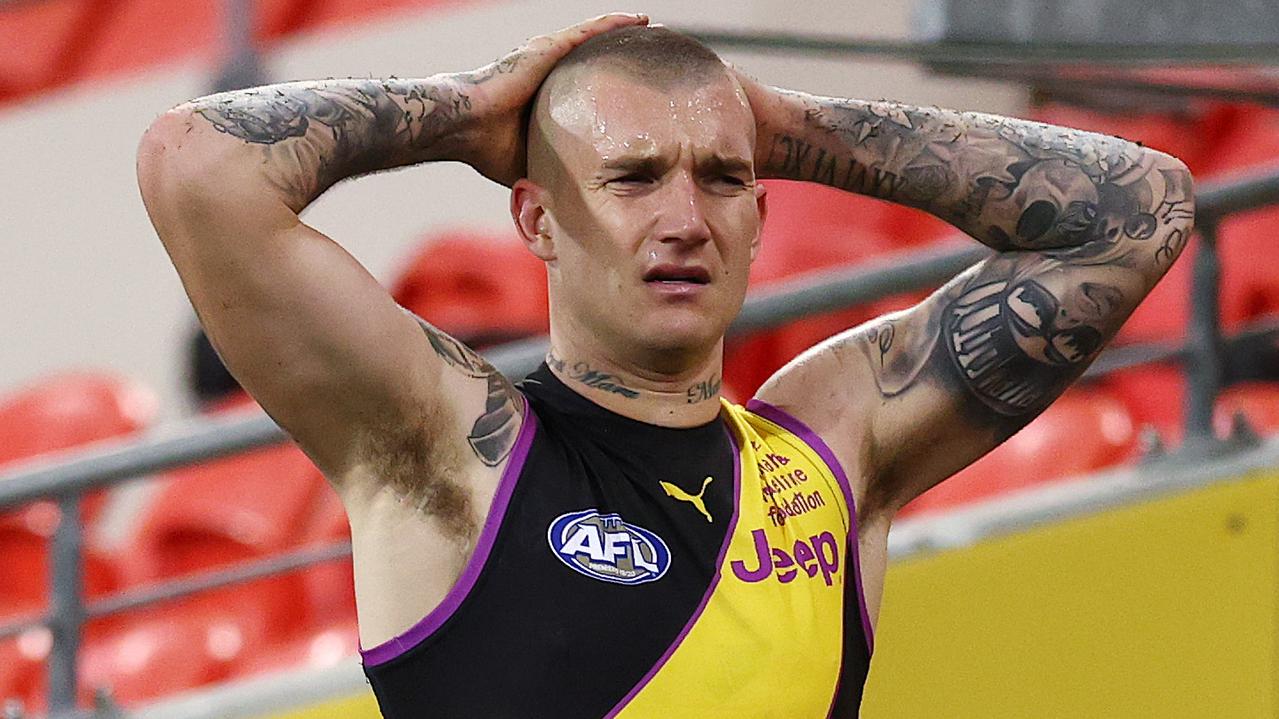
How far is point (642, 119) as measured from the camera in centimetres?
226

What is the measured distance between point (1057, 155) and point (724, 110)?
0.52 m

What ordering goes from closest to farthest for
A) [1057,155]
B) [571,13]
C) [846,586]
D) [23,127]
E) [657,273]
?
1. [657,273]
2. [846,586]
3. [1057,155]
4. [571,13]
5. [23,127]

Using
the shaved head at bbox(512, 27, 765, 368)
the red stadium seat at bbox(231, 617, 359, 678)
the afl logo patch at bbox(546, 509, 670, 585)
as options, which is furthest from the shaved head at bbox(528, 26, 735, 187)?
the red stadium seat at bbox(231, 617, 359, 678)

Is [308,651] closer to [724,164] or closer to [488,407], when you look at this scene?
[488,407]

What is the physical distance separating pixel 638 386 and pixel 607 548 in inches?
8.3

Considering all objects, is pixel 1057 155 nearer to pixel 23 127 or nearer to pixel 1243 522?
pixel 1243 522

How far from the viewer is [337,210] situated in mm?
6754

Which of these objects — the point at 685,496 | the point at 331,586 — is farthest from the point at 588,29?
the point at 331,586

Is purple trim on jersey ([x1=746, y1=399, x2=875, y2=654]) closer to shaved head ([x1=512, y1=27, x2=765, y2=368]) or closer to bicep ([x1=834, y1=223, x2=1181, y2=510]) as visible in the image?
bicep ([x1=834, y1=223, x2=1181, y2=510])

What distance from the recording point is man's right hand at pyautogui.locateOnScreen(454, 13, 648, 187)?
2305 millimetres

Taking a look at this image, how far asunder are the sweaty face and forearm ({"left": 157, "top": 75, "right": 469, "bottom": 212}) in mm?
117

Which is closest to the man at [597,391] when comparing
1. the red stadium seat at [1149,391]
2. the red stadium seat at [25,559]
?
the red stadium seat at [1149,391]

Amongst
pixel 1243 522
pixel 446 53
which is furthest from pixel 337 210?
pixel 1243 522

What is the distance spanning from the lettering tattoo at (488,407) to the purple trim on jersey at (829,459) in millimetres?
366
